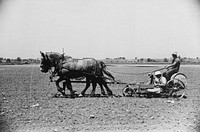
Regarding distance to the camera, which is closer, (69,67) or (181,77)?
(181,77)

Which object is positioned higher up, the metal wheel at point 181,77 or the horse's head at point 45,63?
the horse's head at point 45,63

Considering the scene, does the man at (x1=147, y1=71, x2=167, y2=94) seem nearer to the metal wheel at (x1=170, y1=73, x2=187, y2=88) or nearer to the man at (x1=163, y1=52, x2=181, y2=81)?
the man at (x1=163, y1=52, x2=181, y2=81)

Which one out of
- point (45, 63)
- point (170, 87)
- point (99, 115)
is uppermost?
point (45, 63)

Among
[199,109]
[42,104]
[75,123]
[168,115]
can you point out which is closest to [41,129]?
[75,123]

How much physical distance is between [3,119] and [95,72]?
4029 mm

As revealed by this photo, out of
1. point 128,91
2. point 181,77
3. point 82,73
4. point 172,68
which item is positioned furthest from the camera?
point 128,91

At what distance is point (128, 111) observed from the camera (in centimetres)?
658

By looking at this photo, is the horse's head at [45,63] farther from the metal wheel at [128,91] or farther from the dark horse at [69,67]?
the metal wheel at [128,91]

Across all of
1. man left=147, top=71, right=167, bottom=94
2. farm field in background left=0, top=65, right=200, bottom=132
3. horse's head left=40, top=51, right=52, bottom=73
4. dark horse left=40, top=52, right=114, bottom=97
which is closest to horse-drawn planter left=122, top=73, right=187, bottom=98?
man left=147, top=71, right=167, bottom=94

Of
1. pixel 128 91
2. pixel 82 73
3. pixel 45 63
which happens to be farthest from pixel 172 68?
pixel 45 63

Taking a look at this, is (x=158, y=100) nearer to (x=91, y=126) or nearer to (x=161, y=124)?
(x=161, y=124)

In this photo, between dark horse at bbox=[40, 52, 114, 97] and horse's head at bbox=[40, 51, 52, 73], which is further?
dark horse at bbox=[40, 52, 114, 97]

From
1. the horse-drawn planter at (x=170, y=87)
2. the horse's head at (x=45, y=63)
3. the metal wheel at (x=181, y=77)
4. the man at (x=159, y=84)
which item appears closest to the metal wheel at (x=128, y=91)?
the horse-drawn planter at (x=170, y=87)

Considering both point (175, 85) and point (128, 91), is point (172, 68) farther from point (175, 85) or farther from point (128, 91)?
point (128, 91)
